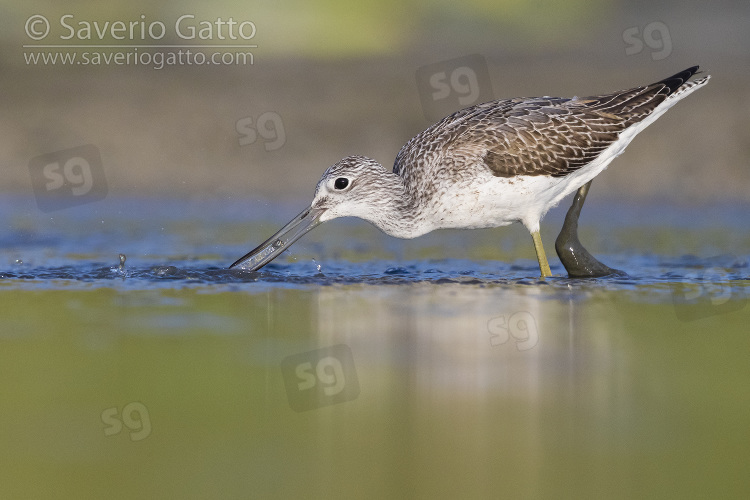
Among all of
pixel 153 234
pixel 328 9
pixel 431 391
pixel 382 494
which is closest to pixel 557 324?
pixel 431 391

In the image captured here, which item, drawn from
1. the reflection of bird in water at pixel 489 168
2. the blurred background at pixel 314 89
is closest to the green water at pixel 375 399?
the reflection of bird in water at pixel 489 168

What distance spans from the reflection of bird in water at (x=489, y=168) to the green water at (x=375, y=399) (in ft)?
4.27

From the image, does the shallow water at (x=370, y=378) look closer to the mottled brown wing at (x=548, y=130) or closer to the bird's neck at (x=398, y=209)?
the bird's neck at (x=398, y=209)

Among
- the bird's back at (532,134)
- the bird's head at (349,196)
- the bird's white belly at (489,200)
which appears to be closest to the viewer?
the bird's white belly at (489,200)

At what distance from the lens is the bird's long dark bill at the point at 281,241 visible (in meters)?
11.2

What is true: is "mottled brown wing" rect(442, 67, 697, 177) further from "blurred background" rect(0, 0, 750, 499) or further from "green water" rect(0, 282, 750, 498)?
"green water" rect(0, 282, 750, 498)

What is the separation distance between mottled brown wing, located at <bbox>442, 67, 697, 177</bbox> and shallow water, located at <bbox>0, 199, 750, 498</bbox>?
48.2 inches

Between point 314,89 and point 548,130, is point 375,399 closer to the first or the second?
point 548,130

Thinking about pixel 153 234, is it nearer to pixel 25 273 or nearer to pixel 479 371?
pixel 25 273

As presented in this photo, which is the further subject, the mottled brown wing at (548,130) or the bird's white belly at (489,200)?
the mottled brown wing at (548,130)

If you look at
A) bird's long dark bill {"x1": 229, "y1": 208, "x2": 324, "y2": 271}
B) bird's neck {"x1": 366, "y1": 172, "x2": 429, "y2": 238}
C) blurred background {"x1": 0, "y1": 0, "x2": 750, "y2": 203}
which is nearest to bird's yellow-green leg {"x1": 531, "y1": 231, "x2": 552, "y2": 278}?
bird's neck {"x1": 366, "y1": 172, "x2": 429, "y2": 238}

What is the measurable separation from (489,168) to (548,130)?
34.1 inches

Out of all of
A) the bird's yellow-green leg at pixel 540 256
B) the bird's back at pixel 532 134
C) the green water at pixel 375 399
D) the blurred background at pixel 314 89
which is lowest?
the green water at pixel 375 399

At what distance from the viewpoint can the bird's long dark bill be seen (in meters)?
11.2
